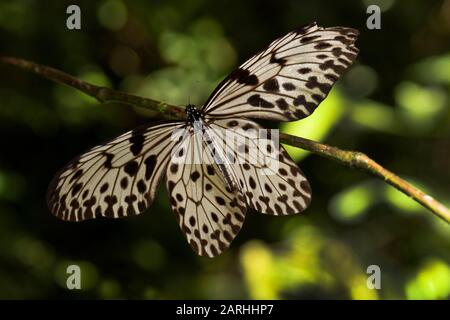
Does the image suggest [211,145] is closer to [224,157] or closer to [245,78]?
[224,157]

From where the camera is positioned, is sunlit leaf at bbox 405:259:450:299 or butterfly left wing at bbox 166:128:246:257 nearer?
butterfly left wing at bbox 166:128:246:257

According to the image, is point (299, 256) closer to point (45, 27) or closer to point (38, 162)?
point (38, 162)

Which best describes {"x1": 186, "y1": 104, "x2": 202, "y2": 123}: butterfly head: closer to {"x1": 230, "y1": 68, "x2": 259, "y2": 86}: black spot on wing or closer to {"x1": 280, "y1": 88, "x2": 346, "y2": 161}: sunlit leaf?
{"x1": 230, "y1": 68, "x2": 259, "y2": 86}: black spot on wing

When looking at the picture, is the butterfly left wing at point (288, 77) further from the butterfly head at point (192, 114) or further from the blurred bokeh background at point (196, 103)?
the blurred bokeh background at point (196, 103)

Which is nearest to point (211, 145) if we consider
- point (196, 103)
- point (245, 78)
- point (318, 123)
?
point (245, 78)

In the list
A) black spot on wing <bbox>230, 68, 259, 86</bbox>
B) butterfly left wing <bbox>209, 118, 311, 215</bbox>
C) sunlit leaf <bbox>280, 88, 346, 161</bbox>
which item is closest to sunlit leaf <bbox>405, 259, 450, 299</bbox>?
sunlit leaf <bbox>280, 88, 346, 161</bbox>
